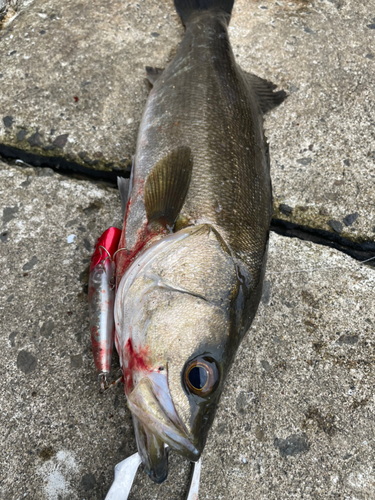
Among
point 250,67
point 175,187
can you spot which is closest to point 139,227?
point 175,187

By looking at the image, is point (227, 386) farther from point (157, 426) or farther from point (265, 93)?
point (265, 93)

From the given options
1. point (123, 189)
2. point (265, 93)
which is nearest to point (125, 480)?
point (123, 189)

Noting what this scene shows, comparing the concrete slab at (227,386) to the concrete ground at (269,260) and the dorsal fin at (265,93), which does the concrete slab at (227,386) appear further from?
the dorsal fin at (265,93)

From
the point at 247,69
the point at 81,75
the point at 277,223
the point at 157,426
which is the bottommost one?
the point at 157,426

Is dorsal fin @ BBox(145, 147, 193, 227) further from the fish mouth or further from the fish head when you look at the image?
the fish mouth

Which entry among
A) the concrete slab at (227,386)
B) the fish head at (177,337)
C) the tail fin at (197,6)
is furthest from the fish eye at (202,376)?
the tail fin at (197,6)
